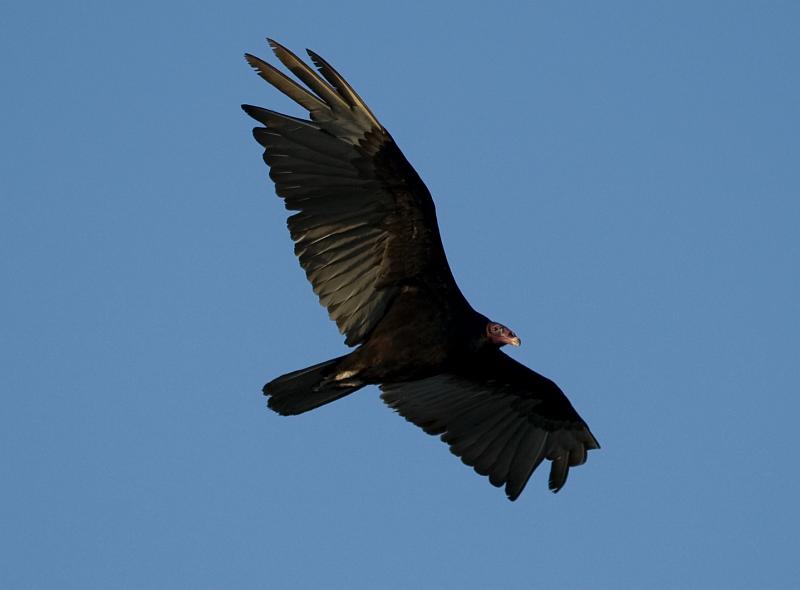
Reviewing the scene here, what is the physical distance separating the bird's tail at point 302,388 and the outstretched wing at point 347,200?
0.31 meters

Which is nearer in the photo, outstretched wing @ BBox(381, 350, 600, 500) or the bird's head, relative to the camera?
the bird's head

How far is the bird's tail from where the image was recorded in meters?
8.32

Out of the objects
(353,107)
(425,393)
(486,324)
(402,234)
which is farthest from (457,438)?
(353,107)

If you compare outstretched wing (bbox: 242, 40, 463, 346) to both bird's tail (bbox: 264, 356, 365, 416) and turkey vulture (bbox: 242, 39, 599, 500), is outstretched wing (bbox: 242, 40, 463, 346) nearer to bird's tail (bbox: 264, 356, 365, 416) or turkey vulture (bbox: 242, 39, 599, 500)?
turkey vulture (bbox: 242, 39, 599, 500)

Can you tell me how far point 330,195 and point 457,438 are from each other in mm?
2387

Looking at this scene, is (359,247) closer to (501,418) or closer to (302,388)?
(302,388)

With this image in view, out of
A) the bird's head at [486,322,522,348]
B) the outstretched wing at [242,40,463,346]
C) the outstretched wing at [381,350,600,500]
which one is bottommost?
the outstretched wing at [381,350,600,500]

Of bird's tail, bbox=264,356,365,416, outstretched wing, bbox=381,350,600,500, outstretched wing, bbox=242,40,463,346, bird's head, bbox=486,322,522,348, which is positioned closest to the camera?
outstretched wing, bbox=242,40,463,346

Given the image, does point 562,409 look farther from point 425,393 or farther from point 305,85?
point 305,85

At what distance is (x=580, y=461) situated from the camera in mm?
9562

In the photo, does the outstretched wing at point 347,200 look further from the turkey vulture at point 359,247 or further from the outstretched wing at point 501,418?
the outstretched wing at point 501,418

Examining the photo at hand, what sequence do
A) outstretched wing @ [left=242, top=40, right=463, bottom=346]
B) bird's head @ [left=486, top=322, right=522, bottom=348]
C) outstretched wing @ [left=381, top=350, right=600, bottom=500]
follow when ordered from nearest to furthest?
outstretched wing @ [left=242, top=40, right=463, bottom=346] < bird's head @ [left=486, top=322, right=522, bottom=348] < outstretched wing @ [left=381, top=350, right=600, bottom=500]

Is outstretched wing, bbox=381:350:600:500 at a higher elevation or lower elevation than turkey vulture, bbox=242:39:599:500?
lower

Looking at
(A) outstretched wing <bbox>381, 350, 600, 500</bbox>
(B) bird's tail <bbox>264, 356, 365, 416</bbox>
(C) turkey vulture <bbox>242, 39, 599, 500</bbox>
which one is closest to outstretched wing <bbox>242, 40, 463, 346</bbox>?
(C) turkey vulture <bbox>242, 39, 599, 500</bbox>
